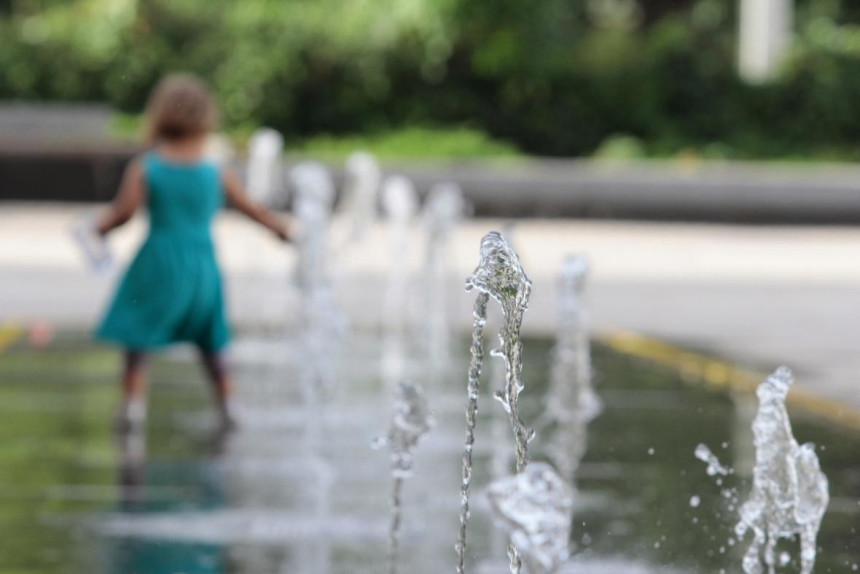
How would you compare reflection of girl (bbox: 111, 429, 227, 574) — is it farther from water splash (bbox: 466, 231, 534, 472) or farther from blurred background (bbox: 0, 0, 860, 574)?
water splash (bbox: 466, 231, 534, 472)

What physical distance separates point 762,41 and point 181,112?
24.1m

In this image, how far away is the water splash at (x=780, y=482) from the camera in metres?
5.77

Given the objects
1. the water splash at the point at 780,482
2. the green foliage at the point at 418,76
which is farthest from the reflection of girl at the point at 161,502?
the green foliage at the point at 418,76

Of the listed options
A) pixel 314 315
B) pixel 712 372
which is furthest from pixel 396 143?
pixel 314 315

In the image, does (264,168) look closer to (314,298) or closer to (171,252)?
(314,298)

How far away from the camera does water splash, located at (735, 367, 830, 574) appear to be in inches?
227

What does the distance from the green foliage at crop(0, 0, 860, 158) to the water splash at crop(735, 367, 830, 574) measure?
24873 millimetres

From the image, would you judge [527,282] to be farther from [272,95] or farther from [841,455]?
[272,95]

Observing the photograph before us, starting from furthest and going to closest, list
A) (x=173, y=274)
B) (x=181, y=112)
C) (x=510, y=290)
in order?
(x=173, y=274), (x=181, y=112), (x=510, y=290)

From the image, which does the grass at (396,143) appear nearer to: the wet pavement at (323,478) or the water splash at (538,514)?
the wet pavement at (323,478)

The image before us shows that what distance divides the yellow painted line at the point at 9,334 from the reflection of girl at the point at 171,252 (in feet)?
10.8

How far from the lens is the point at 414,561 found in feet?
20.7

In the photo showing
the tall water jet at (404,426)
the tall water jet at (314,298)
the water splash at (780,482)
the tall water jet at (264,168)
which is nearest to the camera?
the water splash at (780,482)

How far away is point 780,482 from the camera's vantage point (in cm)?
590
